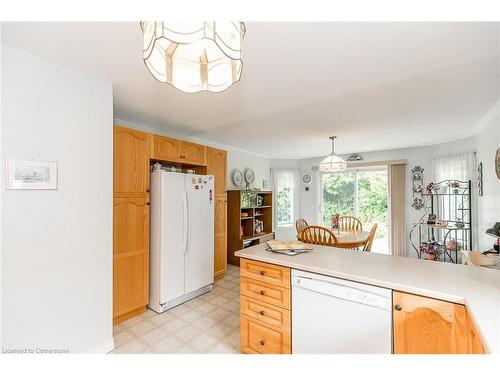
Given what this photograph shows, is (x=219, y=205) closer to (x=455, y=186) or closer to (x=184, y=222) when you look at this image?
(x=184, y=222)

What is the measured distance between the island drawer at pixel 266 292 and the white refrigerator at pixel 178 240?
3.85 feet

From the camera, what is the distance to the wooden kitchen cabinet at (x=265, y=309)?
159 cm

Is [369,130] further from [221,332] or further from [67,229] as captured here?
[67,229]

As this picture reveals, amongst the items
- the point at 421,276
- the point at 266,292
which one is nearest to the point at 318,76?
the point at 421,276

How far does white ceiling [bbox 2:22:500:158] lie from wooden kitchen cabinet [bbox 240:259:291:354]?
149cm

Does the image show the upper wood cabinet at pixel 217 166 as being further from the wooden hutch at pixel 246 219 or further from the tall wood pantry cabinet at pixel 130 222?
the tall wood pantry cabinet at pixel 130 222

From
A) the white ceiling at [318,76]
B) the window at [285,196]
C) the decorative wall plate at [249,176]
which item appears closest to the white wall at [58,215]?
the white ceiling at [318,76]

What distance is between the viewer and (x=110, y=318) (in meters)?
1.92

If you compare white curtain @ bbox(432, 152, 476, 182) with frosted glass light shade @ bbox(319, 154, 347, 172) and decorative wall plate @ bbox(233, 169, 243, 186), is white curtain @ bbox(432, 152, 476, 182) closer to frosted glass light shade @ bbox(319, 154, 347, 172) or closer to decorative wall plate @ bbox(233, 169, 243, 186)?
frosted glass light shade @ bbox(319, 154, 347, 172)

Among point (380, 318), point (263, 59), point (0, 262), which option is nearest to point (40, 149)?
point (0, 262)

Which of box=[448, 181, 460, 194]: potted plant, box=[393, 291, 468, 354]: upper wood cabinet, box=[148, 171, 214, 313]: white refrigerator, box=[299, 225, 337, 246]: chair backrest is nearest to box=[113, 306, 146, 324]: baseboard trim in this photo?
box=[148, 171, 214, 313]: white refrigerator

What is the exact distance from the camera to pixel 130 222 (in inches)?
93.3

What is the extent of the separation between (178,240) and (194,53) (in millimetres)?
2243
